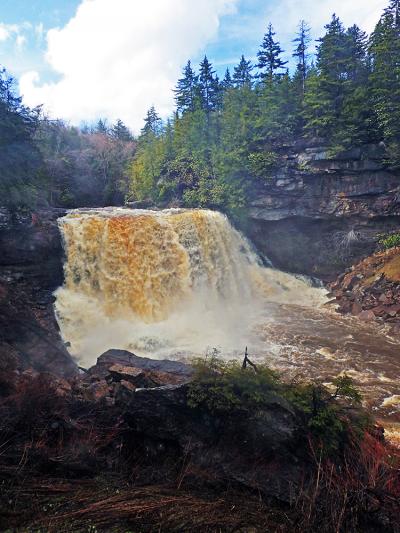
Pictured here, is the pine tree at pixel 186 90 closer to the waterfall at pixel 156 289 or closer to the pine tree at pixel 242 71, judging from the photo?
the pine tree at pixel 242 71

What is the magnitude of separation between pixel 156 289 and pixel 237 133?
1540 cm

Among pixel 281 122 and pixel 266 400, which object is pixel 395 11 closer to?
pixel 281 122

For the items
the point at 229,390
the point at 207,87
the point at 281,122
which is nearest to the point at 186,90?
the point at 207,87

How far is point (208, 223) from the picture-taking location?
21.6 m

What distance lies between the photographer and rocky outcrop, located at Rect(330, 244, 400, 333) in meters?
17.4

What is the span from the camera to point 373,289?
18969mm

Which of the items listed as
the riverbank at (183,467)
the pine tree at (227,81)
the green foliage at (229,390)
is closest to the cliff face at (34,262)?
the riverbank at (183,467)

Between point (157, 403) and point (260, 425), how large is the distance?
1432mm

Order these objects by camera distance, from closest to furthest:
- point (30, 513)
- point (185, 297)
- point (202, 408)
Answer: point (30, 513) < point (202, 408) < point (185, 297)

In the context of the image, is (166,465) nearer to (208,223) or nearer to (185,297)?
(185,297)

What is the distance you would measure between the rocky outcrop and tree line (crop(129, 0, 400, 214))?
19.4 ft

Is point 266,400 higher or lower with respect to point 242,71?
lower

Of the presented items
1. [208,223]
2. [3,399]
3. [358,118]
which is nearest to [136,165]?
[208,223]

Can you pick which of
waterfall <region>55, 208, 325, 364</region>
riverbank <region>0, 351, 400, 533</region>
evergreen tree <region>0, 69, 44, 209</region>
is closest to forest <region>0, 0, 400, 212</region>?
evergreen tree <region>0, 69, 44, 209</region>
